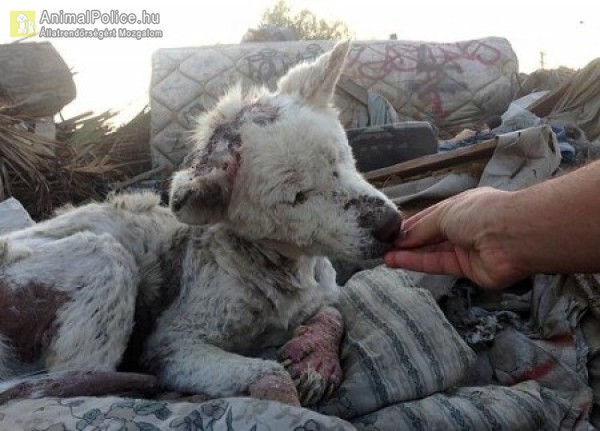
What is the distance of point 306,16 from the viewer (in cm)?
1783

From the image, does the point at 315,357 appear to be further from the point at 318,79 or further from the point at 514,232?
the point at 318,79

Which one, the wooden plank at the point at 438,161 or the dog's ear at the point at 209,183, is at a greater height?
the dog's ear at the point at 209,183

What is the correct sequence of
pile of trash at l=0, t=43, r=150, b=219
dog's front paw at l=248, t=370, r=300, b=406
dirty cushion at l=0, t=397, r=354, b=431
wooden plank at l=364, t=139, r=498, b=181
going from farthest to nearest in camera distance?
pile of trash at l=0, t=43, r=150, b=219 < wooden plank at l=364, t=139, r=498, b=181 < dog's front paw at l=248, t=370, r=300, b=406 < dirty cushion at l=0, t=397, r=354, b=431

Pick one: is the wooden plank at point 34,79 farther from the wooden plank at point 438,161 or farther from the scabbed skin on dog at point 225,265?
the scabbed skin on dog at point 225,265

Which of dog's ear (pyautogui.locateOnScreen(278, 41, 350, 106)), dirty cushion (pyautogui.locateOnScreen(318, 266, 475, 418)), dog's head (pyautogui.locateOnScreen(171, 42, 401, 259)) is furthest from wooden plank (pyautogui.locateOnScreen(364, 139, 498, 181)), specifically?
dog's head (pyautogui.locateOnScreen(171, 42, 401, 259))

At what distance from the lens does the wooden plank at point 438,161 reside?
3.97 metres

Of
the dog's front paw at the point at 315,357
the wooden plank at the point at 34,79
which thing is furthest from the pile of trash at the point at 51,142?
the dog's front paw at the point at 315,357

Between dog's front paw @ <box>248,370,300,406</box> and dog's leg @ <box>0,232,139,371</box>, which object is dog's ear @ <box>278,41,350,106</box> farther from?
dog's front paw @ <box>248,370,300,406</box>

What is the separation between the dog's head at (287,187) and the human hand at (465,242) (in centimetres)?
9

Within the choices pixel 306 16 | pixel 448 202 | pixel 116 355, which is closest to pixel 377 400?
pixel 448 202

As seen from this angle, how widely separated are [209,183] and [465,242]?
3.16ft

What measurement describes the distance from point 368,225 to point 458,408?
701mm

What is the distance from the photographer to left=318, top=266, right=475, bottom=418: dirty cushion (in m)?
2.39

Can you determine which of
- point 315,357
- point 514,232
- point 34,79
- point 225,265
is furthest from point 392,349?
point 34,79
